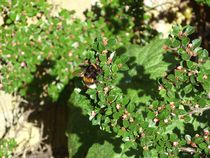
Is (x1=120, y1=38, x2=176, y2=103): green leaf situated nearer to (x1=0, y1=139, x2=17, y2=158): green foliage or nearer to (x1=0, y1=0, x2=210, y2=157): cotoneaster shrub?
(x1=0, y1=0, x2=210, y2=157): cotoneaster shrub

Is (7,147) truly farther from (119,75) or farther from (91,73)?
(91,73)

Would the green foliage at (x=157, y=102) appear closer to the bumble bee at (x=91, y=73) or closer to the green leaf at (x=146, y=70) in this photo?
the bumble bee at (x=91, y=73)

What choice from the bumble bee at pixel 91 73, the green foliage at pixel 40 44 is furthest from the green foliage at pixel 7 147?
the bumble bee at pixel 91 73

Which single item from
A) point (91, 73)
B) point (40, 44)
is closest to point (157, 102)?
point (91, 73)

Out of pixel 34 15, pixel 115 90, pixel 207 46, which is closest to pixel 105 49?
pixel 115 90

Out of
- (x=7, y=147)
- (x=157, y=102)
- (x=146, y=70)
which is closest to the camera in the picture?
(x=157, y=102)

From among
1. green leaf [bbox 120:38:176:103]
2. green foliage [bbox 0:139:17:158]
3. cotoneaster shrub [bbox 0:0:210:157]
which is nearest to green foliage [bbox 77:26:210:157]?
cotoneaster shrub [bbox 0:0:210:157]
